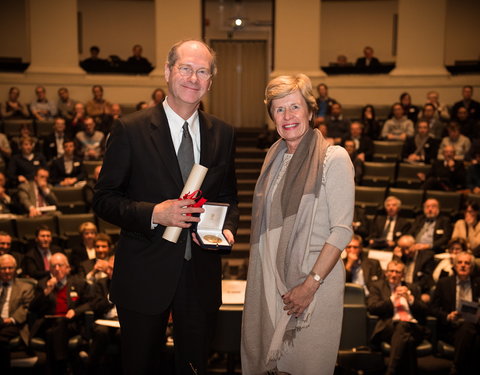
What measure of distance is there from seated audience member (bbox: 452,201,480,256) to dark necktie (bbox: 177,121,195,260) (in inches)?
226

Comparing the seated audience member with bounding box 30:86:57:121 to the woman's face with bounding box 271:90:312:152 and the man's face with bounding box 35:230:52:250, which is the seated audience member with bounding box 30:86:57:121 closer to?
the man's face with bounding box 35:230:52:250

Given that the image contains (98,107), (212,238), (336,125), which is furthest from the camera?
(98,107)

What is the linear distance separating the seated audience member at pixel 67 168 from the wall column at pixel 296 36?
5.06 m

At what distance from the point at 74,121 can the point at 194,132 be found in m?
8.55

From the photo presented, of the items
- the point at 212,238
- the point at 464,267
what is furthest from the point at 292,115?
the point at 464,267

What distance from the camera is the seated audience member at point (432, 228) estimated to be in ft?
25.0

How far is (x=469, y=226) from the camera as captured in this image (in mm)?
7699

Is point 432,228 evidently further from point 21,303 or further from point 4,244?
point 4,244

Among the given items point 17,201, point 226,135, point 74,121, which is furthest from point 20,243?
point 226,135

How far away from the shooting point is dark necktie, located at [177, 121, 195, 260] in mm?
2434

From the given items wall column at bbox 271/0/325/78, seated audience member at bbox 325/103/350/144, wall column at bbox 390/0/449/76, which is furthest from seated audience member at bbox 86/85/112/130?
wall column at bbox 390/0/449/76

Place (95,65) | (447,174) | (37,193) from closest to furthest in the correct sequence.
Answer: (37,193)
(447,174)
(95,65)

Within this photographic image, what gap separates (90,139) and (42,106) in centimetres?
219

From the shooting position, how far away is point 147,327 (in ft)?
7.81
